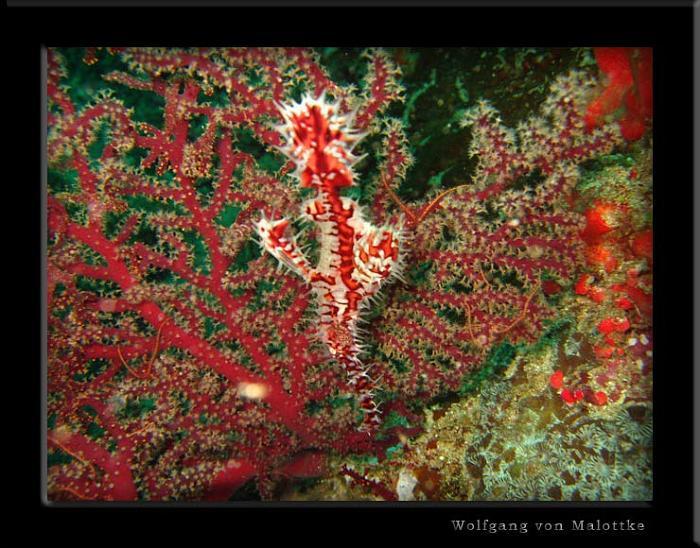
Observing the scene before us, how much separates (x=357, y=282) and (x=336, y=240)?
222 millimetres

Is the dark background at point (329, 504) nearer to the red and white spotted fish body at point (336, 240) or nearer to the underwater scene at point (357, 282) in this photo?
the underwater scene at point (357, 282)

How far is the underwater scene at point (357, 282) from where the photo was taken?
1.58 m

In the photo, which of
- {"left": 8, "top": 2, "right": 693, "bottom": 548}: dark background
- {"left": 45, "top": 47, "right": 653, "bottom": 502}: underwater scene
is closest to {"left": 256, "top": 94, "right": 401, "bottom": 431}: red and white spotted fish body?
{"left": 45, "top": 47, "right": 653, "bottom": 502}: underwater scene

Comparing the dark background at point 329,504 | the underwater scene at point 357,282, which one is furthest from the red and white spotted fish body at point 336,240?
the dark background at point 329,504

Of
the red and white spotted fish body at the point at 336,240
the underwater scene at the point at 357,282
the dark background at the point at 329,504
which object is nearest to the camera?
the red and white spotted fish body at the point at 336,240

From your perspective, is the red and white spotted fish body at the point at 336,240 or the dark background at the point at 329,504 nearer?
the red and white spotted fish body at the point at 336,240

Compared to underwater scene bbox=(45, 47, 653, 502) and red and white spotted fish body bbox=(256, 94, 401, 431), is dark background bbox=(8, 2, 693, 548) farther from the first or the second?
red and white spotted fish body bbox=(256, 94, 401, 431)

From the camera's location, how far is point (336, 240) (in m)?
1.44

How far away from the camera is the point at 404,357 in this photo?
1771mm

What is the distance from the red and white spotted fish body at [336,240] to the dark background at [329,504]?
0.46 m
